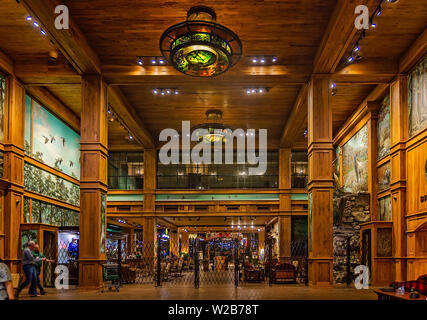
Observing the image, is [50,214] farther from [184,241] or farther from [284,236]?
[184,241]

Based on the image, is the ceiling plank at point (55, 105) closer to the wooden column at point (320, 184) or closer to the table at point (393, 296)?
the wooden column at point (320, 184)

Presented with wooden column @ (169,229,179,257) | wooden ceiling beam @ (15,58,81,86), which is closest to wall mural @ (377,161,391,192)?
wooden ceiling beam @ (15,58,81,86)

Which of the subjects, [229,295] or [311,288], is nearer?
[229,295]

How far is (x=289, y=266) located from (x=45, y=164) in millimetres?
9420

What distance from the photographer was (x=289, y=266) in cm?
1586

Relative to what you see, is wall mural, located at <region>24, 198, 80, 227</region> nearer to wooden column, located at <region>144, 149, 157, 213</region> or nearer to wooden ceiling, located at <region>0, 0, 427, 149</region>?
wooden ceiling, located at <region>0, 0, 427, 149</region>

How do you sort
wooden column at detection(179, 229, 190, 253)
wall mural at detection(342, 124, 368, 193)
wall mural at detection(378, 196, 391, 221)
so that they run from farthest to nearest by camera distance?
wooden column at detection(179, 229, 190, 253)
wall mural at detection(342, 124, 368, 193)
wall mural at detection(378, 196, 391, 221)

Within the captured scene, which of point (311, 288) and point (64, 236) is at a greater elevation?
point (64, 236)

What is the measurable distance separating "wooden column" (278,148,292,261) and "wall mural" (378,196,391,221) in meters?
7.29

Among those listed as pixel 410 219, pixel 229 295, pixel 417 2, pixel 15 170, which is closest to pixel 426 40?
pixel 417 2

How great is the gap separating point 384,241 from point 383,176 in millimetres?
2935

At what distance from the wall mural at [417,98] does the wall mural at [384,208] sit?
3.07 meters

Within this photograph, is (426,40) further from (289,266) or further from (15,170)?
(15,170)

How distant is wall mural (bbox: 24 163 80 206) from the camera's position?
613 inches
